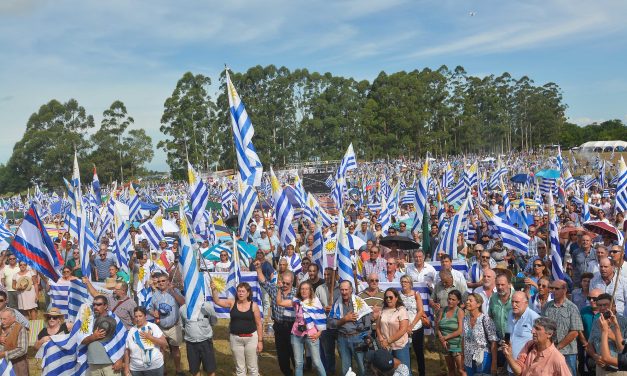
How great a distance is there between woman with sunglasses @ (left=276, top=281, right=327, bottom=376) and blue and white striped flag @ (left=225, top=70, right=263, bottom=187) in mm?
3053

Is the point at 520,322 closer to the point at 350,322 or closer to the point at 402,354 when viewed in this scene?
the point at 402,354

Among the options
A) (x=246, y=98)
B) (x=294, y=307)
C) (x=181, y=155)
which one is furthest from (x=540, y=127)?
(x=294, y=307)

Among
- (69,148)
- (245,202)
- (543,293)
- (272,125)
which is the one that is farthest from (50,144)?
(543,293)

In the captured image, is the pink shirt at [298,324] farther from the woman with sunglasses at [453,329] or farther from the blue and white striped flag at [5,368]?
the blue and white striped flag at [5,368]

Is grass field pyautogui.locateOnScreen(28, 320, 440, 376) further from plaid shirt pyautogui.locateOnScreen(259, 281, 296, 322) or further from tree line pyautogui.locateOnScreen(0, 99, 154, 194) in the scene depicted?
tree line pyautogui.locateOnScreen(0, 99, 154, 194)

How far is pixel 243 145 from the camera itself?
1011 cm

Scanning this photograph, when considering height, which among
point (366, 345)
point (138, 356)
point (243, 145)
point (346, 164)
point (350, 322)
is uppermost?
point (243, 145)

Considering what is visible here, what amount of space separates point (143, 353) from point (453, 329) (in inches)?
137

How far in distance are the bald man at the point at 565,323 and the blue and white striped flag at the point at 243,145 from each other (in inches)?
204

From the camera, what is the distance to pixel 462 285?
770 centimetres

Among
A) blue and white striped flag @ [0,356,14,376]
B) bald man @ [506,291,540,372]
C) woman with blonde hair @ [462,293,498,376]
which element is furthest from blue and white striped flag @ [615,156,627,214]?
blue and white striped flag @ [0,356,14,376]

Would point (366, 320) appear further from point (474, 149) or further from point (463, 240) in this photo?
point (474, 149)

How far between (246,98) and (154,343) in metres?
52.7

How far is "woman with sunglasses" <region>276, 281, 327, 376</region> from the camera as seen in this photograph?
7.09m
